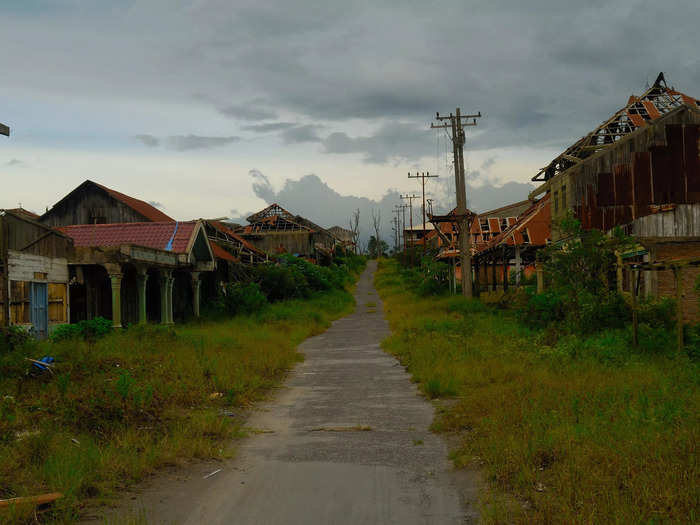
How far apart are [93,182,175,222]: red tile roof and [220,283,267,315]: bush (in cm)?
826

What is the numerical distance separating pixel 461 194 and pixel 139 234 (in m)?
16.3

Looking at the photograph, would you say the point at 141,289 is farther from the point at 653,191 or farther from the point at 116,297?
the point at 653,191

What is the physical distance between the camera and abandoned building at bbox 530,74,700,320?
61.5 ft

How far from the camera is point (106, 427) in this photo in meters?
8.11

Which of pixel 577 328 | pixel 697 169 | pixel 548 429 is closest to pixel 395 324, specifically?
pixel 577 328

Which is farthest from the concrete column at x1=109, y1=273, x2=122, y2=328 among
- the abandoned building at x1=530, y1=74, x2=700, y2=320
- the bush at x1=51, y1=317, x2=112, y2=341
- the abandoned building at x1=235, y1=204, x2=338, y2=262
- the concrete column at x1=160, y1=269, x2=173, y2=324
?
the abandoned building at x1=235, y1=204, x2=338, y2=262

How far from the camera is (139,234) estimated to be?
2389 centimetres

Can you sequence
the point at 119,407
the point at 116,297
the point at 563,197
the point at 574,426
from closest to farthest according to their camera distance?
the point at 574,426
the point at 119,407
the point at 116,297
the point at 563,197

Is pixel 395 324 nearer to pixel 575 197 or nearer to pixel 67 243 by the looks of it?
pixel 575 197

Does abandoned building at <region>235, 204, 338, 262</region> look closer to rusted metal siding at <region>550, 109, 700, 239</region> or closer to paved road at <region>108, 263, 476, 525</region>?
rusted metal siding at <region>550, 109, 700, 239</region>

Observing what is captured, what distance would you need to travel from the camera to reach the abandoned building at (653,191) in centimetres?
1873

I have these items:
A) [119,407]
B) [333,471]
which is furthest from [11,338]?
[333,471]

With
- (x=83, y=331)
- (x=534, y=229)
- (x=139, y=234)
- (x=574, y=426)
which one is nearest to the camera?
(x=574, y=426)

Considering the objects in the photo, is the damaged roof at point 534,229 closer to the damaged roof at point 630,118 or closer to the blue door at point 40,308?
the damaged roof at point 630,118
